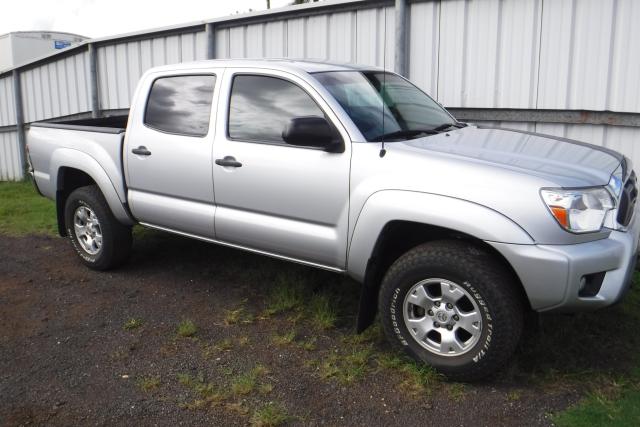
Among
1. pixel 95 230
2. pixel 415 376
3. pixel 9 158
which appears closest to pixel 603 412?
pixel 415 376

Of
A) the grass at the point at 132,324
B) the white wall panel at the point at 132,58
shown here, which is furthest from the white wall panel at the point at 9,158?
the grass at the point at 132,324

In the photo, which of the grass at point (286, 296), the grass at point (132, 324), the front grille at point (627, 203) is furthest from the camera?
the grass at point (286, 296)

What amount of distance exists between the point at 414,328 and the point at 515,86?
11.2 ft

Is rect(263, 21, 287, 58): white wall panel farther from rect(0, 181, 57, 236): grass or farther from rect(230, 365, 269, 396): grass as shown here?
rect(230, 365, 269, 396): grass

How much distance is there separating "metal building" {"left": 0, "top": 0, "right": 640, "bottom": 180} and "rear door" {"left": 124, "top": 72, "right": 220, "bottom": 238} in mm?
1805

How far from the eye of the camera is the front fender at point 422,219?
3465 mm

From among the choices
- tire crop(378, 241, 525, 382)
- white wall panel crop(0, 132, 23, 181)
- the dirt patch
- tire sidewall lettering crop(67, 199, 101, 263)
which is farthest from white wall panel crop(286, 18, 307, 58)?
white wall panel crop(0, 132, 23, 181)

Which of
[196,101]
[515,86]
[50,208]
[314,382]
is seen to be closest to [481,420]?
[314,382]

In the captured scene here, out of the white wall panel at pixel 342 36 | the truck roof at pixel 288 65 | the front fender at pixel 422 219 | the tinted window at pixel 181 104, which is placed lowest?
the front fender at pixel 422 219

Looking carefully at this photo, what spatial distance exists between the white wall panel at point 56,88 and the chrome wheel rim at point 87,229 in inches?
252

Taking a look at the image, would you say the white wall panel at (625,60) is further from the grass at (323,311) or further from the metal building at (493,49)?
the grass at (323,311)

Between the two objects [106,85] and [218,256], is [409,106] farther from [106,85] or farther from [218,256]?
[106,85]

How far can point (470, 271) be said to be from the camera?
11.8 ft

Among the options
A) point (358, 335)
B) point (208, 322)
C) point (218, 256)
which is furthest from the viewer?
point (218, 256)
